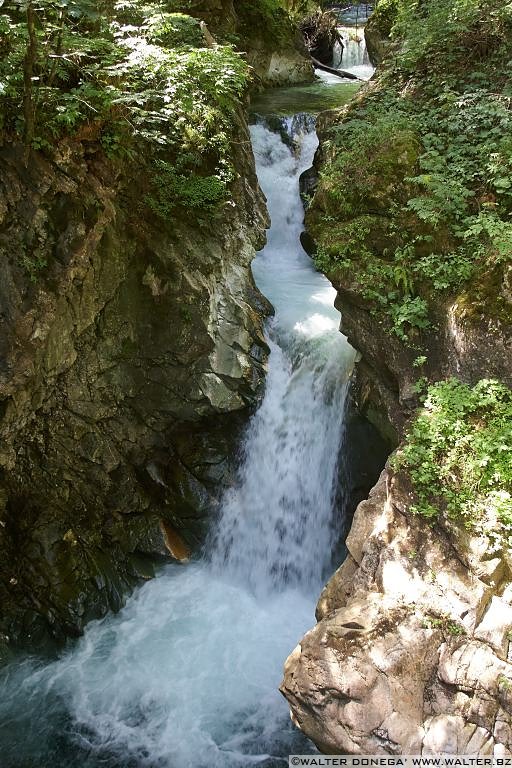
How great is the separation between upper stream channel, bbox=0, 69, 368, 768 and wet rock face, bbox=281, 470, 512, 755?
1.93 metres

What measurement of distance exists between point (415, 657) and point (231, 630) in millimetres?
3407

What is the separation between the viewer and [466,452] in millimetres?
4645

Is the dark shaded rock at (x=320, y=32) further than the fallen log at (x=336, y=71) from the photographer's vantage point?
Yes

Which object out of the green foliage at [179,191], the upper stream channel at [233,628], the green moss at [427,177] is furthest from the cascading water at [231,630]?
the green foliage at [179,191]

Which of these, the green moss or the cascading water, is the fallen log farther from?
the cascading water

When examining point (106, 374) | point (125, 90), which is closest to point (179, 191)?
point (125, 90)

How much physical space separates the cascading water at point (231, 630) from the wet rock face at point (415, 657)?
196cm

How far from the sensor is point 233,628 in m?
6.90

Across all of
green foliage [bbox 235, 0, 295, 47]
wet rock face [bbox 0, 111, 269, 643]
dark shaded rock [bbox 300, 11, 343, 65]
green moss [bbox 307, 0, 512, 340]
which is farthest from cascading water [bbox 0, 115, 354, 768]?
dark shaded rock [bbox 300, 11, 343, 65]

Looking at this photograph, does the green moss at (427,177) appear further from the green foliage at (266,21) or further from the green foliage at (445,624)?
the green foliage at (266,21)

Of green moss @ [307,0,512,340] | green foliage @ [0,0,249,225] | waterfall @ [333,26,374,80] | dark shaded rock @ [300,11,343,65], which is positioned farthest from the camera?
waterfall @ [333,26,374,80]

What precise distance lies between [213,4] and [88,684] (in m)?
13.2

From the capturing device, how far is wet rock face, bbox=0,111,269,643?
5.71m

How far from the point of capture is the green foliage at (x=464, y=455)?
4.34 metres
